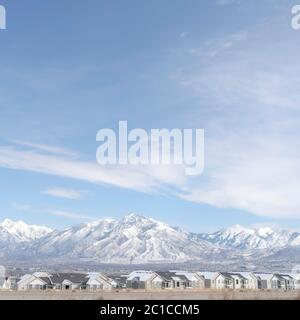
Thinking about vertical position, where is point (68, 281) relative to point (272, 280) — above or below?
below

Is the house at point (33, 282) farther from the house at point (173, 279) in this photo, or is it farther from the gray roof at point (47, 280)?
the house at point (173, 279)

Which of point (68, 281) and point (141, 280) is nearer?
point (141, 280)

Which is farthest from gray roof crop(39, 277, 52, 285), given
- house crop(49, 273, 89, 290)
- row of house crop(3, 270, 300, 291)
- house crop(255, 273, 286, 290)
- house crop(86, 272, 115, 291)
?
house crop(255, 273, 286, 290)

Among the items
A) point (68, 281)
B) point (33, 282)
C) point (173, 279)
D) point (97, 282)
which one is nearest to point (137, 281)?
point (173, 279)

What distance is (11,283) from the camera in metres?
96.1

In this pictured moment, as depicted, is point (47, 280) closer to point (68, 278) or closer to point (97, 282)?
point (68, 278)

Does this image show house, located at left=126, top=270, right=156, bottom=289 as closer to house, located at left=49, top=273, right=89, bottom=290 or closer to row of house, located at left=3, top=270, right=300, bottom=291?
row of house, located at left=3, top=270, right=300, bottom=291

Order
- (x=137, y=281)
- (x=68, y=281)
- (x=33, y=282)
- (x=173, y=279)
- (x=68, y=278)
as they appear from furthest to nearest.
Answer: (x=68, y=278) → (x=68, y=281) → (x=173, y=279) → (x=137, y=281) → (x=33, y=282)

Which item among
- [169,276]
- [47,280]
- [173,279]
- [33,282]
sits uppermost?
[169,276]

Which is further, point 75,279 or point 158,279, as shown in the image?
point 75,279
